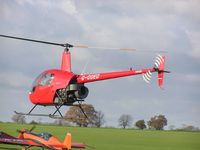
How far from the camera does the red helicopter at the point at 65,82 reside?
28.3 metres

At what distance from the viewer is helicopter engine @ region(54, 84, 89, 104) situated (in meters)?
29.2

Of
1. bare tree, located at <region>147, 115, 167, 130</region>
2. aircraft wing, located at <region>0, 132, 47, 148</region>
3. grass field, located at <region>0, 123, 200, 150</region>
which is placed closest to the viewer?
aircraft wing, located at <region>0, 132, 47, 148</region>

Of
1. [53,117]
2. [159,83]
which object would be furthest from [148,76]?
[53,117]

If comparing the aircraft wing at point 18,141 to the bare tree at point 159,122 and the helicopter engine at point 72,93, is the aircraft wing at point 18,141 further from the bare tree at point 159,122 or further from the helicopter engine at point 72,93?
the bare tree at point 159,122

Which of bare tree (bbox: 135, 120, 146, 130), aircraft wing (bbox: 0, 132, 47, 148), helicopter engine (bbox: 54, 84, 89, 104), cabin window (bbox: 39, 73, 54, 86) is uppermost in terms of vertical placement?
bare tree (bbox: 135, 120, 146, 130)

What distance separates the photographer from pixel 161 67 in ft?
91.0

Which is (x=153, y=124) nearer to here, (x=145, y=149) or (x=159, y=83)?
(x=145, y=149)

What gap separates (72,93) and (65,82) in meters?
0.75

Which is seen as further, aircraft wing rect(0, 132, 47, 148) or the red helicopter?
aircraft wing rect(0, 132, 47, 148)

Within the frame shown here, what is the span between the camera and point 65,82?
96.2ft

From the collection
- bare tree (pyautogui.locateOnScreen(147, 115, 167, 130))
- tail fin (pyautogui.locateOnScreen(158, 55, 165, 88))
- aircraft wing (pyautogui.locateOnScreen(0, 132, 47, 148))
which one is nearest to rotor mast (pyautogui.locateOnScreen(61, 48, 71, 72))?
tail fin (pyautogui.locateOnScreen(158, 55, 165, 88))

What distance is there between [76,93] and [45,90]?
219 centimetres

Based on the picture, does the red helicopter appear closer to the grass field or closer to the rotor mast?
the rotor mast

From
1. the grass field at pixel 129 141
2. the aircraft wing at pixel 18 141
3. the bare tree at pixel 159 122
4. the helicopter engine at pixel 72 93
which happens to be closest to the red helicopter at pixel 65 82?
the helicopter engine at pixel 72 93
